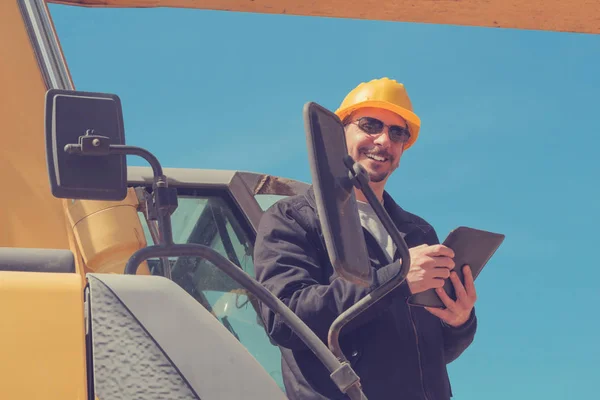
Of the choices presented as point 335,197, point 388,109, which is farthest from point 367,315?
point 388,109

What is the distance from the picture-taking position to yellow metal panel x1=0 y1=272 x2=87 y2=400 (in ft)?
5.40

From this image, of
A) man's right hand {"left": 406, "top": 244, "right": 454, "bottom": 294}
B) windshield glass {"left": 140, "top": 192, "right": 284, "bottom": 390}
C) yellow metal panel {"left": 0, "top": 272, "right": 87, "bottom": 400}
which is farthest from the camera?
windshield glass {"left": 140, "top": 192, "right": 284, "bottom": 390}

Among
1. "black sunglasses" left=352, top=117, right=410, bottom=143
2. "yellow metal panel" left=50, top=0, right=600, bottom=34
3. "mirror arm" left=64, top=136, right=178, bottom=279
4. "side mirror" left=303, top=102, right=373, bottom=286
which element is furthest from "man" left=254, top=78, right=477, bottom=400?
"yellow metal panel" left=50, top=0, right=600, bottom=34

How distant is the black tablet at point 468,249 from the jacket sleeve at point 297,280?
0.21m

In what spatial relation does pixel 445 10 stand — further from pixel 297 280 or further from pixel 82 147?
pixel 82 147

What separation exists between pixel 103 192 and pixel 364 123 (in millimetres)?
1631

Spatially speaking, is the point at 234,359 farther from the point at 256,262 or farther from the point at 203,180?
the point at 203,180

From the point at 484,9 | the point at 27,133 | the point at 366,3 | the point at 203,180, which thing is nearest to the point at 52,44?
the point at 27,133

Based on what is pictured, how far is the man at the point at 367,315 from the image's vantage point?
8.71ft

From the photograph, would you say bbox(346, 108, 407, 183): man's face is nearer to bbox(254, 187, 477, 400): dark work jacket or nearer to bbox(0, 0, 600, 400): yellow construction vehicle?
bbox(254, 187, 477, 400): dark work jacket

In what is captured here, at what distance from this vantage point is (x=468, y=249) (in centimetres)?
268

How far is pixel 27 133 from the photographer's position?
3.21 m

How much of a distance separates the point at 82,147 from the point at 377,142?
5.50 feet

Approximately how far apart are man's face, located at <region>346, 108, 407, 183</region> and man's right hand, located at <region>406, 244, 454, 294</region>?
2.97 feet
